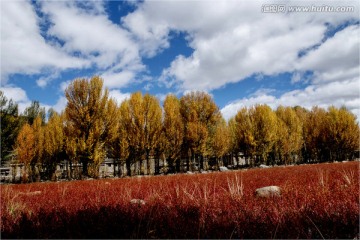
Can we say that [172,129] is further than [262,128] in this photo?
No

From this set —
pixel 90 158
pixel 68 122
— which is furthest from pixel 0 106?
pixel 90 158

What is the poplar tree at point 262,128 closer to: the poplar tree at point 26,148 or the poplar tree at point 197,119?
the poplar tree at point 197,119

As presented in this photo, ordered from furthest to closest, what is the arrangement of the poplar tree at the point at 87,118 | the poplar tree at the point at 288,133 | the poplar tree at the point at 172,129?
the poplar tree at the point at 288,133
the poplar tree at the point at 172,129
the poplar tree at the point at 87,118

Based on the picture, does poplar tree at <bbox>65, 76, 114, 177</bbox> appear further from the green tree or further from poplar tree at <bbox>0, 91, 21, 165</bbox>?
poplar tree at <bbox>0, 91, 21, 165</bbox>

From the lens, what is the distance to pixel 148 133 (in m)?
28.7

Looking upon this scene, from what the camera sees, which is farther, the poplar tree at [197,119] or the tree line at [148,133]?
the poplar tree at [197,119]

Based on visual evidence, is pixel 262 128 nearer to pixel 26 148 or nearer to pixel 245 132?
pixel 245 132

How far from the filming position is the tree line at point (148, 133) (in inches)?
981

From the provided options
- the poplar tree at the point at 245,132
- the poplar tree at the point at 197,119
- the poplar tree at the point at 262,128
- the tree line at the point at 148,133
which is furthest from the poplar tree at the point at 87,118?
the poplar tree at the point at 262,128

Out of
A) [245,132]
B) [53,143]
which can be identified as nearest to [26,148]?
[53,143]

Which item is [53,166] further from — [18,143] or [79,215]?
[79,215]

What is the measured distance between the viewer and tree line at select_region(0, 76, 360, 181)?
24906mm

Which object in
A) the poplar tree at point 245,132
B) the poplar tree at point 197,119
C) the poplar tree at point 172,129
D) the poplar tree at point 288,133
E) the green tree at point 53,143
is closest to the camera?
the green tree at point 53,143

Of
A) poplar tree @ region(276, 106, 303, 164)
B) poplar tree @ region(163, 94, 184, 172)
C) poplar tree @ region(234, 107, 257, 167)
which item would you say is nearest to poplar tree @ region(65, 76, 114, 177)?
poplar tree @ region(163, 94, 184, 172)
